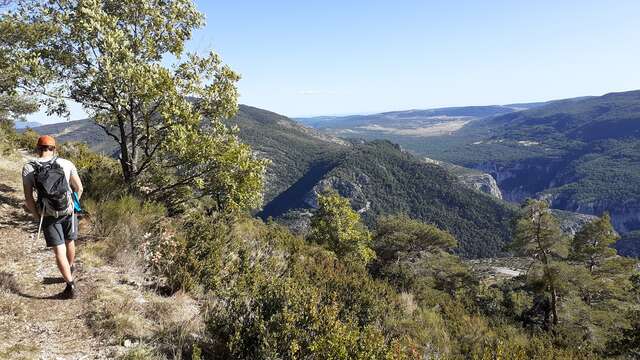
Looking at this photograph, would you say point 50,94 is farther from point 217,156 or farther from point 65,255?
point 65,255

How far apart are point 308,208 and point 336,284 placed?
7045 inches

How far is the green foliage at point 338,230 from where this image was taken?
35.2m

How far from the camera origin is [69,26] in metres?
9.53

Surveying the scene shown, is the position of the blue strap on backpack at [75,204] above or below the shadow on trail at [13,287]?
above

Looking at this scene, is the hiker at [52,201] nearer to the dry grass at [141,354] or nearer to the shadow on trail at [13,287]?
the shadow on trail at [13,287]

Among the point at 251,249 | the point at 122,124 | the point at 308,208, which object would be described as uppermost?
the point at 122,124

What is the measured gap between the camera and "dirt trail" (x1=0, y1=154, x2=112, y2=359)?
16.5 ft

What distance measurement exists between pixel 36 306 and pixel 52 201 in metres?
1.45

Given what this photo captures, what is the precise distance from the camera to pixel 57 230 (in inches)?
247

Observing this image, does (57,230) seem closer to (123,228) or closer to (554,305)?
(123,228)

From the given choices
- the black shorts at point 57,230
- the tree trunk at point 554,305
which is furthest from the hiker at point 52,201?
the tree trunk at point 554,305

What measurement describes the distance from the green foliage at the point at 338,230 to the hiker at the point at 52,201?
28.4 meters

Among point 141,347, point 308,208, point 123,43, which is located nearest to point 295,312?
point 141,347

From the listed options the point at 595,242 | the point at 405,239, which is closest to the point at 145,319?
the point at 405,239
